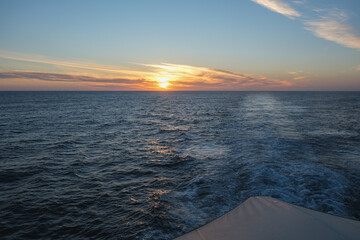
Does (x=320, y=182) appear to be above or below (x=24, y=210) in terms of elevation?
above

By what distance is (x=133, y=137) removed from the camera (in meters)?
26.1

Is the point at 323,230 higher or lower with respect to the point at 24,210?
higher

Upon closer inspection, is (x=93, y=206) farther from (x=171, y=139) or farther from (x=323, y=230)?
(x=171, y=139)

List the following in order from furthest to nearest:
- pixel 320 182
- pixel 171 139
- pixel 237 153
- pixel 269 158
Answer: pixel 171 139 → pixel 237 153 → pixel 269 158 → pixel 320 182

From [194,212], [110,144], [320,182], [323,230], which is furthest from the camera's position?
[110,144]

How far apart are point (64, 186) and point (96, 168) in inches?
122

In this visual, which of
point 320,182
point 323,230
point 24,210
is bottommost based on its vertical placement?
point 24,210

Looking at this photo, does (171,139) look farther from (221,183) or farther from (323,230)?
(323,230)

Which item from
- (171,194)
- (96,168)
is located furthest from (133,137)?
(171,194)

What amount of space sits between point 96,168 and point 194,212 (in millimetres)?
9303

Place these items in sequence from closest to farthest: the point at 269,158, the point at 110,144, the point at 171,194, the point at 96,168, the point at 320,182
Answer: the point at 171,194
the point at 320,182
the point at 96,168
the point at 269,158
the point at 110,144

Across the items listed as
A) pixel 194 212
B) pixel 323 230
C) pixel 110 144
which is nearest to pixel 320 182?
pixel 194 212

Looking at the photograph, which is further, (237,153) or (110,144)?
(110,144)

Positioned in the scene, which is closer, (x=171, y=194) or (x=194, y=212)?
(x=194, y=212)
